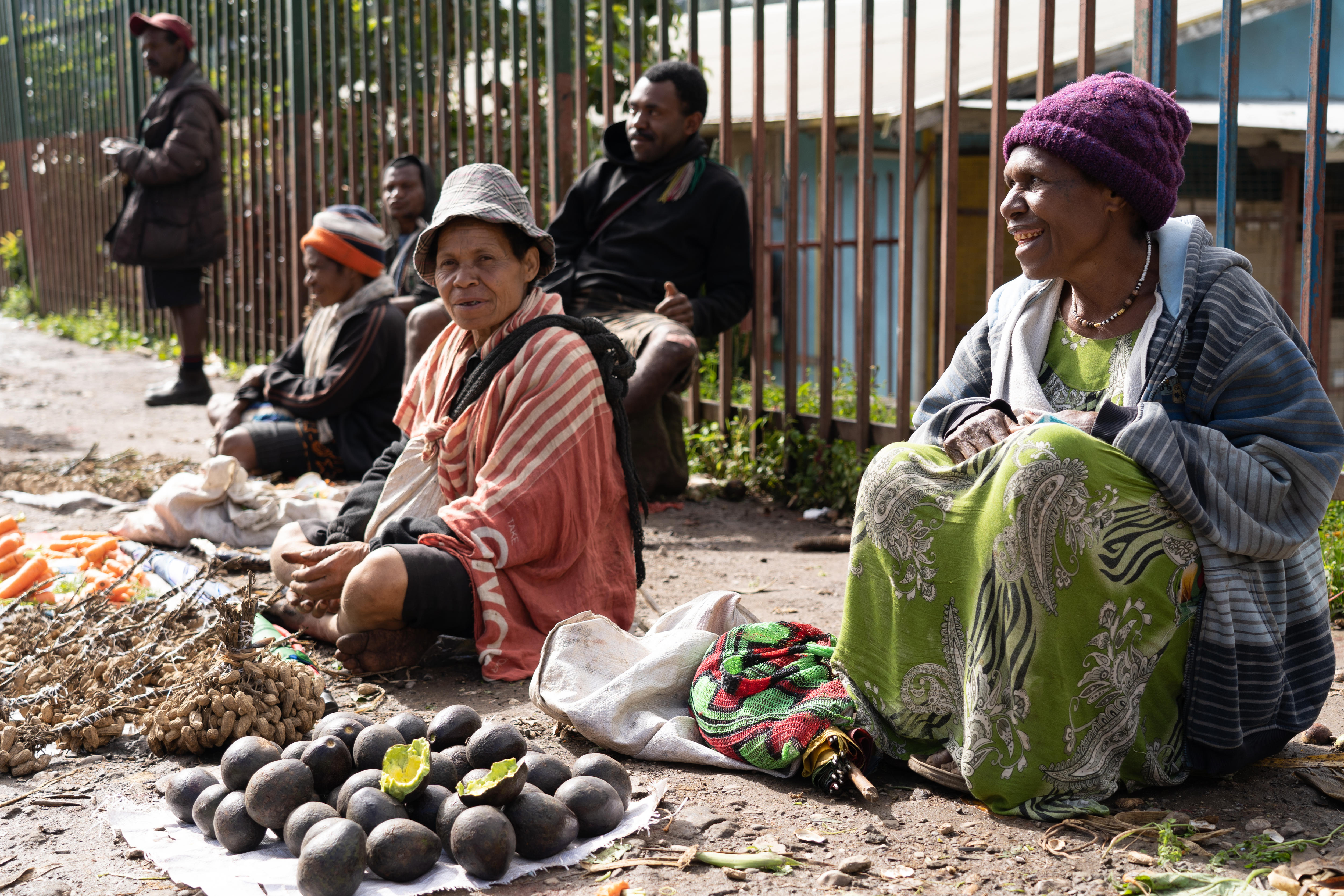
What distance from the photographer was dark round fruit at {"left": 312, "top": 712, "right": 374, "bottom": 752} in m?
2.57

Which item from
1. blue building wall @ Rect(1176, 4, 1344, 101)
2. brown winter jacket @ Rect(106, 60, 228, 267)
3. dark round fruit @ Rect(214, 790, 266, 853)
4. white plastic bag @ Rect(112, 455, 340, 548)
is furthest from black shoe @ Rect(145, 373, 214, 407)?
blue building wall @ Rect(1176, 4, 1344, 101)

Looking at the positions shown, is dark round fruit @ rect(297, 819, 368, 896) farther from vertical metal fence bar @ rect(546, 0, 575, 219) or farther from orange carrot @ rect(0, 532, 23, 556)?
vertical metal fence bar @ rect(546, 0, 575, 219)

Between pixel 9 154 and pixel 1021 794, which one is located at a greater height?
pixel 9 154

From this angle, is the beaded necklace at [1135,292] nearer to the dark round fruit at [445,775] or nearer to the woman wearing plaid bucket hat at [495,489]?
the woman wearing plaid bucket hat at [495,489]

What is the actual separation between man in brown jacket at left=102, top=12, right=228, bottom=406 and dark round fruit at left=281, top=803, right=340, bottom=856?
24.2ft

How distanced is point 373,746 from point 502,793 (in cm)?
37

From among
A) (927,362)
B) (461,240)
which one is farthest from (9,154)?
(461,240)

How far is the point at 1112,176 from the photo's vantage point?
2537 mm

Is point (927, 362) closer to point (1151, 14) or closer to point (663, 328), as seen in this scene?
point (663, 328)

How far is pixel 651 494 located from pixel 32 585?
269cm

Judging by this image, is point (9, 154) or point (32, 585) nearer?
point (32, 585)

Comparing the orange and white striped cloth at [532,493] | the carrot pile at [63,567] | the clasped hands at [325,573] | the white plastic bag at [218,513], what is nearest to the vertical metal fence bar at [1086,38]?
the orange and white striped cloth at [532,493]

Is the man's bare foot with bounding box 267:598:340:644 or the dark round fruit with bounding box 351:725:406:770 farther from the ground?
the dark round fruit with bounding box 351:725:406:770

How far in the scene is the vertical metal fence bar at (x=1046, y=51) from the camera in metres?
4.47
